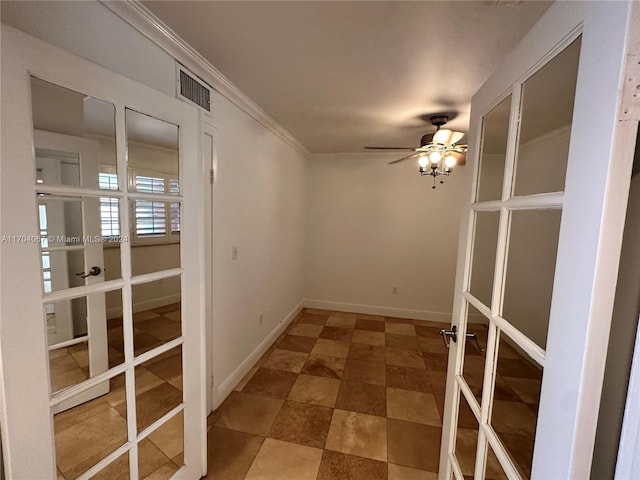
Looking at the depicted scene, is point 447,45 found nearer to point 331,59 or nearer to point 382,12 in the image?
point 382,12

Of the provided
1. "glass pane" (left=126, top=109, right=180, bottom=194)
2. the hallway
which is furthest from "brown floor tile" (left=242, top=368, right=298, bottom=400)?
"glass pane" (left=126, top=109, right=180, bottom=194)

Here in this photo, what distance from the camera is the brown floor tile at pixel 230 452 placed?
160 centimetres

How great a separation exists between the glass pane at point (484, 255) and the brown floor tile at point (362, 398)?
148 cm

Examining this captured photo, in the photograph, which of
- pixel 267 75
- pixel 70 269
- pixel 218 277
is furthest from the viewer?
pixel 218 277

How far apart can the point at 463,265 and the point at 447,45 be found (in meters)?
1.16

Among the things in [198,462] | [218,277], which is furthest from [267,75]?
[198,462]

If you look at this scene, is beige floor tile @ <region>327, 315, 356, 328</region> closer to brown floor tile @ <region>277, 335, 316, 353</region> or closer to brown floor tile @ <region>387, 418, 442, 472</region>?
brown floor tile @ <region>277, 335, 316, 353</region>

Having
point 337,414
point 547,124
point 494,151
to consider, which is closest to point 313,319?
point 337,414

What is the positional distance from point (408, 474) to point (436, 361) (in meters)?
1.49

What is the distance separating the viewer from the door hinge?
0.49m

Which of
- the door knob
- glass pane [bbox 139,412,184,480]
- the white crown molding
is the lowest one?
glass pane [bbox 139,412,184,480]

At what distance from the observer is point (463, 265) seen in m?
1.27

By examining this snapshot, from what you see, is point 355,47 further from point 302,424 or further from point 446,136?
point 302,424

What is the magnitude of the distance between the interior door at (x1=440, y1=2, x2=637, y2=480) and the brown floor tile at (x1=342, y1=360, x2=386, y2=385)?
1286 millimetres
